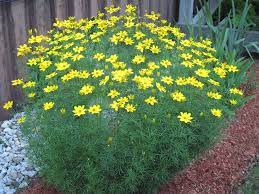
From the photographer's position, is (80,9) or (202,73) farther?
(80,9)

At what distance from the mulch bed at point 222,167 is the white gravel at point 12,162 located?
110 millimetres

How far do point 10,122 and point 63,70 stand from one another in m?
1.37

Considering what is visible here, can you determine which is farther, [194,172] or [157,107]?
[194,172]

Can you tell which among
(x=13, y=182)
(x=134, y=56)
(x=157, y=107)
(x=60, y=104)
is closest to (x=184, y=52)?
(x=134, y=56)

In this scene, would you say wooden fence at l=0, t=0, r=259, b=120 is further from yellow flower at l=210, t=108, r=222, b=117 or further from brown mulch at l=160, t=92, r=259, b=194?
yellow flower at l=210, t=108, r=222, b=117

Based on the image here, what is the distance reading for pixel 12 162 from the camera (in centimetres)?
376

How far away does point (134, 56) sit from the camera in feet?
10.6

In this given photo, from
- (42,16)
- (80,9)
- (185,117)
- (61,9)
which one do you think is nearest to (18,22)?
(42,16)

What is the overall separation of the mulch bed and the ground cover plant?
0.36m

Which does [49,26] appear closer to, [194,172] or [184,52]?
[184,52]

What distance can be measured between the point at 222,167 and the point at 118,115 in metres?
1.45

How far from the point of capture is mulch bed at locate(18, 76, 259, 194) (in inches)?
139

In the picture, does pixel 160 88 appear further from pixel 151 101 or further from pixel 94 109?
pixel 94 109

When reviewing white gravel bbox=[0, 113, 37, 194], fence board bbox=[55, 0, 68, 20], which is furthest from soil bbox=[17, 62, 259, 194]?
fence board bbox=[55, 0, 68, 20]
